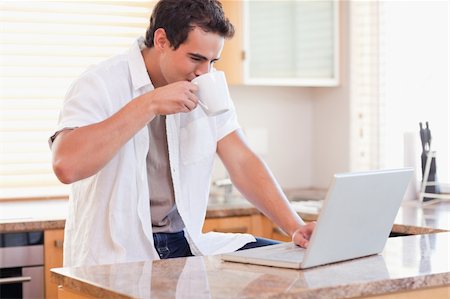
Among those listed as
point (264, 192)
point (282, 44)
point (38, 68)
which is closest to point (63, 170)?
point (264, 192)

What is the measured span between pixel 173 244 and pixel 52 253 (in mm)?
855

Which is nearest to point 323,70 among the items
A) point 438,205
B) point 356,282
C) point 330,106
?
point 330,106

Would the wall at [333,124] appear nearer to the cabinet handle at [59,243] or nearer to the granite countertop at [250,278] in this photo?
the cabinet handle at [59,243]

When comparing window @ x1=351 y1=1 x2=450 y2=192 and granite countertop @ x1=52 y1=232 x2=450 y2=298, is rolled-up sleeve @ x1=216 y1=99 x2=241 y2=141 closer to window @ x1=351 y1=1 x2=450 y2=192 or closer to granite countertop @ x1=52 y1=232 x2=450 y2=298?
granite countertop @ x1=52 y1=232 x2=450 y2=298

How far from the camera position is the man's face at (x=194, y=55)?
2.50m

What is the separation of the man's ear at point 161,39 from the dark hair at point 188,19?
1 cm

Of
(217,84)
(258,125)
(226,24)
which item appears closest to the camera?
(217,84)

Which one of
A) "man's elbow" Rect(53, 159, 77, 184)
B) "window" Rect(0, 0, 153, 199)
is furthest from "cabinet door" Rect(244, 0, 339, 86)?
"man's elbow" Rect(53, 159, 77, 184)

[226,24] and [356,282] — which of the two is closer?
[356,282]

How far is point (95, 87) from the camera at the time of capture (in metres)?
2.49

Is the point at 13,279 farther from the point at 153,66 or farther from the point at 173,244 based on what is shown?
the point at 153,66

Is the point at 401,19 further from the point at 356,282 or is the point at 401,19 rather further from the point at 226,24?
the point at 356,282

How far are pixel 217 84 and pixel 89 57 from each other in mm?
1852

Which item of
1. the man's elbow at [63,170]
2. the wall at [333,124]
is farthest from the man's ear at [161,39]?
the wall at [333,124]
